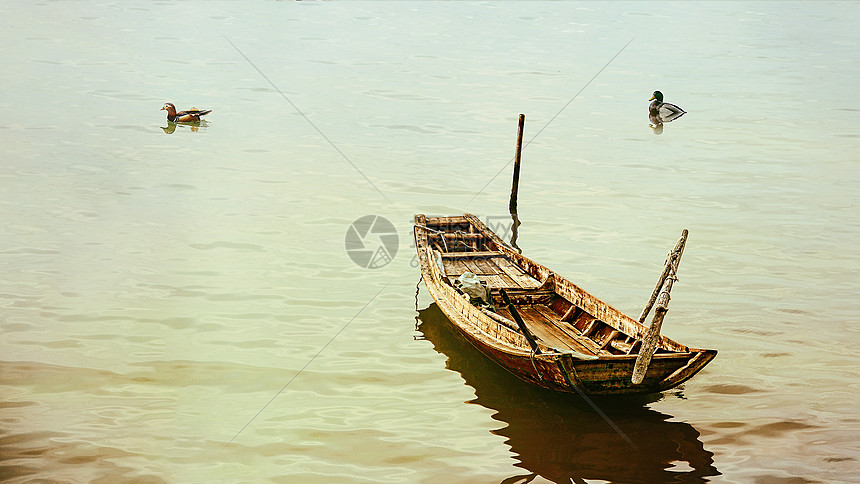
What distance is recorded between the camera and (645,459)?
348 inches

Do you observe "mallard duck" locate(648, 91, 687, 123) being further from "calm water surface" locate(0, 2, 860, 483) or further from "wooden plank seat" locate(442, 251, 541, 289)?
"wooden plank seat" locate(442, 251, 541, 289)

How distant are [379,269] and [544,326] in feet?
15.1

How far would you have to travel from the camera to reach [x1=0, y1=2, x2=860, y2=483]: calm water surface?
9.08m

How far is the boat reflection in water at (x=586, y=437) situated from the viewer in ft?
28.3

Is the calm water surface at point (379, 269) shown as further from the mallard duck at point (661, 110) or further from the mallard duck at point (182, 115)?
the mallard duck at point (661, 110)

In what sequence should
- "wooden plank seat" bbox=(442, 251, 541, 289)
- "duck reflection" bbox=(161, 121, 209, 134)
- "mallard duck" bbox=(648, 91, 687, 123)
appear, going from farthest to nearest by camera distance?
"mallard duck" bbox=(648, 91, 687, 123) < "duck reflection" bbox=(161, 121, 209, 134) < "wooden plank seat" bbox=(442, 251, 541, 289)

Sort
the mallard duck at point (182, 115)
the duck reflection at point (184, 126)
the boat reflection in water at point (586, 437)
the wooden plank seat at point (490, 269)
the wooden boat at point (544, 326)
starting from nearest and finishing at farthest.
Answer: the boat reflection in water at point (586, 437)
the wooden boat at point (544, 326)
the wooden plank seat at point (490, 269)
the mallard duck at point (182, 115)
the duck reflection at point (184, 126)

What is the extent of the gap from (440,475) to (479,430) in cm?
108

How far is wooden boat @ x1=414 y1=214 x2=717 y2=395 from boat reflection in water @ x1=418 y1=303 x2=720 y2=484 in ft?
1.35

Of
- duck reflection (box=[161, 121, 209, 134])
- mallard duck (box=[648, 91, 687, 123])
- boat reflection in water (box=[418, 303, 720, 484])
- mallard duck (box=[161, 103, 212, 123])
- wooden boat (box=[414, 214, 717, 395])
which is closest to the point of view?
boat reflection in water (box=[418, 303, 720, 484])

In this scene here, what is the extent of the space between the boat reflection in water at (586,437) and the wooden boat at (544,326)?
0.41 meters

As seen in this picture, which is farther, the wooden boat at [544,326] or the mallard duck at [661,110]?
the mallard duck at [661,110]

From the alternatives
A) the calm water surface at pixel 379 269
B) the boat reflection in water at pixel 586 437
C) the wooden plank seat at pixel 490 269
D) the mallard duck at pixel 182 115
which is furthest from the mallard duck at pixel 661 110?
the boat reflection in water at pixel 586 437

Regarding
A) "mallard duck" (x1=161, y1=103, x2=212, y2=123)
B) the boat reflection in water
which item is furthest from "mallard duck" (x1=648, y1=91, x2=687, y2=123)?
the boat reflection in water
